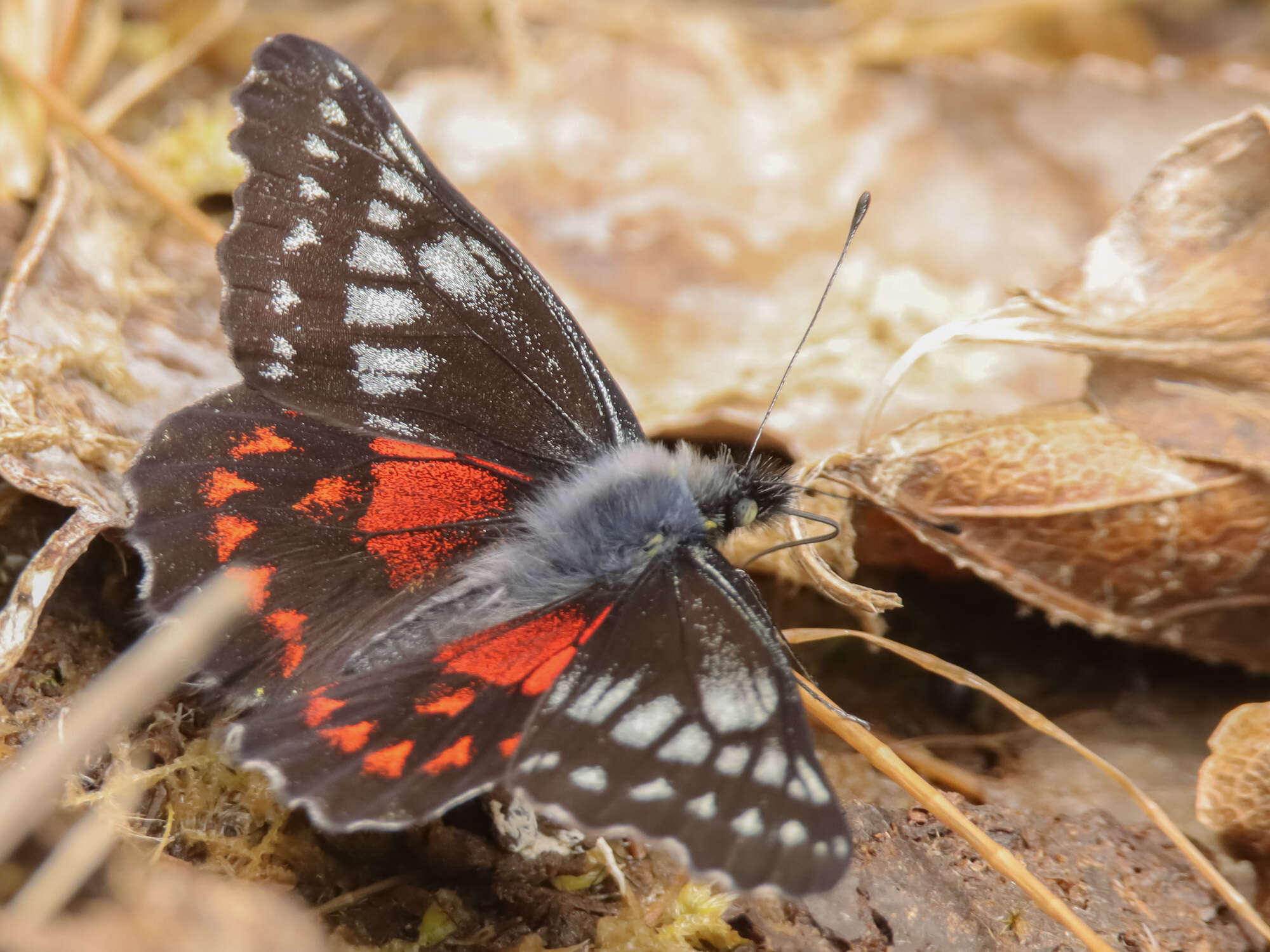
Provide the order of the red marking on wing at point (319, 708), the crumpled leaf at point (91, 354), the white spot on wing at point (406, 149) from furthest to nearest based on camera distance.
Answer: the white spot on wing at point (406, 149), the crumpled leaf at point (91, 354), the red marking on wing at point (319, 708)

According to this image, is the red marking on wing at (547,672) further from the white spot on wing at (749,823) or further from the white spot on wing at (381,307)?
the white spot on wing at (381,307)

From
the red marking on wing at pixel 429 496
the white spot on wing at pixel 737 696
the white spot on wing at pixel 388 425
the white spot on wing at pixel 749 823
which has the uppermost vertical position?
the white spot on wing at pixel 388 425

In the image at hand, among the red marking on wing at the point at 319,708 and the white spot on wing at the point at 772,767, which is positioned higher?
the white spot on wing at the point at 772,767

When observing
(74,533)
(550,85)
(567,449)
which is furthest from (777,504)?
(550,85)

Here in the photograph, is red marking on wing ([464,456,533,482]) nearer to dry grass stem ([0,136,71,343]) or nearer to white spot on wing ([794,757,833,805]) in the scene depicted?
white spot on wing ([794,757,833,805])

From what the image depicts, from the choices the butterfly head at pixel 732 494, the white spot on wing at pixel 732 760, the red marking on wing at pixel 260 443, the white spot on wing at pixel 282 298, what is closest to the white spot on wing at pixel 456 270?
the white spot on wing at pixel 282 298

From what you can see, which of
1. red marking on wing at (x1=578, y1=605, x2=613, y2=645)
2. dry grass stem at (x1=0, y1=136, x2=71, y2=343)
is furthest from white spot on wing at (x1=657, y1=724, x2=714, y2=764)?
dry grass stem at (x1=0, y1=136, x2=71, y2=343)
